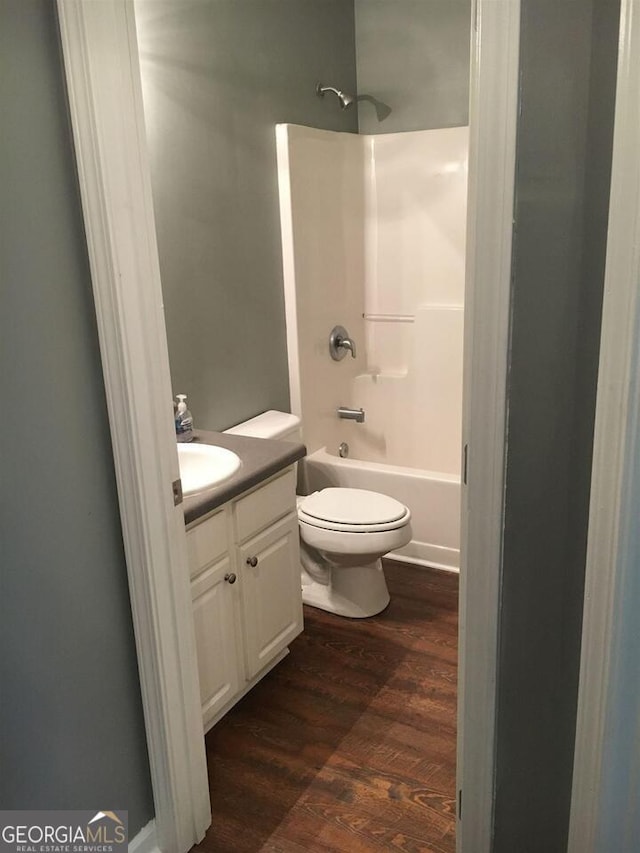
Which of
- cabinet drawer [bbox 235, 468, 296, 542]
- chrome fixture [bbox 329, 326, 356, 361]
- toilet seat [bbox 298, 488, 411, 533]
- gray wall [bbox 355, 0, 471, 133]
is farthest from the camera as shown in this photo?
chrome fixture [bbox 329, 326, 356, 361]

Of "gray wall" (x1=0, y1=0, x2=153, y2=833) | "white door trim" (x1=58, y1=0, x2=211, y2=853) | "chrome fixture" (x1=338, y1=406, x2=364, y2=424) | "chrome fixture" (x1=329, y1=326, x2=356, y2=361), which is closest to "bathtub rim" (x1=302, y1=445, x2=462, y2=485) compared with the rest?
"chrome fixture" (x1=338, y1=406, x2=364, y2=424)

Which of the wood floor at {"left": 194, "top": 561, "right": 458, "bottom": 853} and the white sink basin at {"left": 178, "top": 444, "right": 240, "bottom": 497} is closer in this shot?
the wood floor at {"left": 194, "top": 561, "right": 458, "bottom": 853}

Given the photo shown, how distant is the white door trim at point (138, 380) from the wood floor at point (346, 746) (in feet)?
0.76

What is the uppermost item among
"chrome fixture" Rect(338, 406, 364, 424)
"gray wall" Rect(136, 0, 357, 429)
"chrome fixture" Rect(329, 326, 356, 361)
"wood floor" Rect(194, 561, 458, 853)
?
"gray wall" Rect(136, 0, 357, 429)

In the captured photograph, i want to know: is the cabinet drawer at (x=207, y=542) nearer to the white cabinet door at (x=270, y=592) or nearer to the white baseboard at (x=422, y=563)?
the white cabinet door at (x=270, y=592)

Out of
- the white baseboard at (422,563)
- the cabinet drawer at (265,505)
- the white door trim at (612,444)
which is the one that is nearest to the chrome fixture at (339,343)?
the white baseboard at (422,563)

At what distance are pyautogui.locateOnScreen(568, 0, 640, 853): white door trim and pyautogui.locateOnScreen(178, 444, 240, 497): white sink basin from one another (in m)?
1.09

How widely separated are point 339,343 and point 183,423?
129 cm

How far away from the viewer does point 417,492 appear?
125 inches

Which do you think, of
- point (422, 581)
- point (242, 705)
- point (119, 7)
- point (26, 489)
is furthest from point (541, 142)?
point (422, 581)

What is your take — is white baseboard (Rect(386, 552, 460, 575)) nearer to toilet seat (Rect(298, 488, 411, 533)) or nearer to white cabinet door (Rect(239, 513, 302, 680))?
toilet seat (Rect(298, 488, 411, 533))

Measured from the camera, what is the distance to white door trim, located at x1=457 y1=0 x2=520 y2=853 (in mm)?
1144

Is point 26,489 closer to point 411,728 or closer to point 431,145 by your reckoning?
point 411,728

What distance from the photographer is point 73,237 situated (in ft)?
4.61
